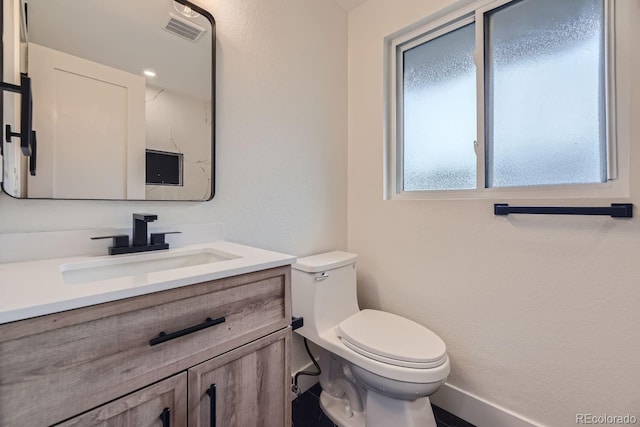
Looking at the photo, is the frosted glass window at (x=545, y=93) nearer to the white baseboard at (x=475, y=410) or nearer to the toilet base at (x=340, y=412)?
the white baseboard at (x=475, y=410)

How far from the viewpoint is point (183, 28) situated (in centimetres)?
116

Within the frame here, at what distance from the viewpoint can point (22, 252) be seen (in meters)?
0.82

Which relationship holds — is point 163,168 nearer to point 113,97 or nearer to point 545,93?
point 113,97

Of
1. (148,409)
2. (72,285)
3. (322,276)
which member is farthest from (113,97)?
(322,276)

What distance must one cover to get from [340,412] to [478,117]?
1.59 meters

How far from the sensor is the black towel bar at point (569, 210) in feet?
3.29

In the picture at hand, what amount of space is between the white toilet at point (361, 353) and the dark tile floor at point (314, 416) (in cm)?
6

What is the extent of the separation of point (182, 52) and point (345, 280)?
4.25 ft

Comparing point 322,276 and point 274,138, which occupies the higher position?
point 274,138

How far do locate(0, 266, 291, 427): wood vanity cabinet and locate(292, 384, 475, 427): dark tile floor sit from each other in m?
0.60

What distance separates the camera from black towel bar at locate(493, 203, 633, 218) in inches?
39.5

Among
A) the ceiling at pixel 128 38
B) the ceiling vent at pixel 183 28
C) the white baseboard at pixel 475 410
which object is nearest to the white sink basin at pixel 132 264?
the ceiling at pixel 128 38

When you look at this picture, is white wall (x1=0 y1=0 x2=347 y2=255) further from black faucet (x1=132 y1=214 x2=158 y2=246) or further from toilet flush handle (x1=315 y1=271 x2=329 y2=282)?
toilet flush handle (x1=315 y1=271 x2=329 y2=282)

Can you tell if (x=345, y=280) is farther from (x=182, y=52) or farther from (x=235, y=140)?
(x=182, y=52)
